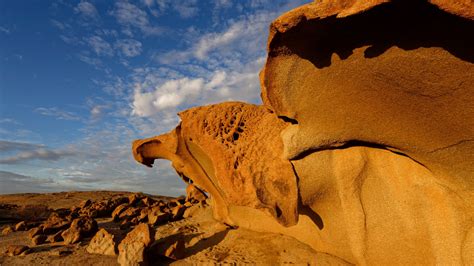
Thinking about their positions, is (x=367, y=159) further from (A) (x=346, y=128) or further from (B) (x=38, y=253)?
(B) (x=38, y=253)

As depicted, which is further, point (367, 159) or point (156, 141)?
point (156, 141)

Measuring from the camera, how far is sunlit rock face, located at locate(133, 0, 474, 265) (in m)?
2.29

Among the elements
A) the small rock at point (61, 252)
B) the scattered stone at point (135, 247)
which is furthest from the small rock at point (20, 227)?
the scattered stone at point (135, 247)

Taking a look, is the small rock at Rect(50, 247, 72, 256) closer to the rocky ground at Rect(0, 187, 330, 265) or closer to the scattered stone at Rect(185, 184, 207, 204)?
the rocky ground at Rect(0, 187, 330, 265)

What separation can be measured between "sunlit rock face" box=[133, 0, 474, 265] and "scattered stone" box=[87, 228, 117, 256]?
7.93 ft

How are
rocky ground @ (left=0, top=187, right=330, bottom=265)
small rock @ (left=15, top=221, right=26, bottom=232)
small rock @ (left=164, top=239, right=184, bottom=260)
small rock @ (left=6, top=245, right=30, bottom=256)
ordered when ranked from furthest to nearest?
small rock @ (left=15, top=221, right=26, bottom=232) < small rock @ (left=6, top=245, right=30, bottom=256) < small rock @ (left=164, top=239, right=184, bottom=260) < rocky ground @ (left=0, top=187, right=330, bottom=265)

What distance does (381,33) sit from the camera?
241 centimetres

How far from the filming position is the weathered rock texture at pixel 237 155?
158 inches

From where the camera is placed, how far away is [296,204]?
3896 millimetres

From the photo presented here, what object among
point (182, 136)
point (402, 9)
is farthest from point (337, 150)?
point (182, 136)

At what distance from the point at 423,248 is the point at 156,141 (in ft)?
16.5

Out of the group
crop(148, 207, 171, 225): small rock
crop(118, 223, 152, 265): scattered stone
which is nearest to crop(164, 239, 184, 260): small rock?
crop(118, 223, 152, 265): scattered stone

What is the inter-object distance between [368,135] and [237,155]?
1.97 m

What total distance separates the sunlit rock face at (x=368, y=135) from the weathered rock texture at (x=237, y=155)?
21 mm
